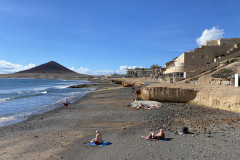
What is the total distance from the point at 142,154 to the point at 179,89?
1217cm

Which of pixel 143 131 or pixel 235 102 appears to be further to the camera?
pixel 235 102

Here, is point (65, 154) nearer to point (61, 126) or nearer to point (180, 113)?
point (61, 126)

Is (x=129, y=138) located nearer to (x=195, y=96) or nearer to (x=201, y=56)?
(x=195, y=96)

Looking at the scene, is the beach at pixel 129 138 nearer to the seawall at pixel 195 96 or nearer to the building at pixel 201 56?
the seawall at pixel 195 96

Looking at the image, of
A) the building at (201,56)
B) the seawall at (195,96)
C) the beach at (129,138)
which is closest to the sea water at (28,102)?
the beach at (129,138)

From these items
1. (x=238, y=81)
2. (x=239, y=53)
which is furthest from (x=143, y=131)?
(x=239, y=53)

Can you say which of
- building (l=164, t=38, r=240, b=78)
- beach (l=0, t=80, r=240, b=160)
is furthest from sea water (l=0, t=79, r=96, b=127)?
building (l=164, t=38, r=240, b=78)

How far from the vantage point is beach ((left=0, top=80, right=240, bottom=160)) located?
7.02 m

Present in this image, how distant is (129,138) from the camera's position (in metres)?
8.87

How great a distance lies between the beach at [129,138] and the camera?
7.02 meters

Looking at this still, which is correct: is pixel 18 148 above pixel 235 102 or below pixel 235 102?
below

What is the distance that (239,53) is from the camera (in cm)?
3575

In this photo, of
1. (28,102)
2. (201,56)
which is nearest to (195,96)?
(28,102)

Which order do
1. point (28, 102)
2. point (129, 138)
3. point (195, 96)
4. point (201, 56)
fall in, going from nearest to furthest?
point (129, 138)
point (195, 96)
point (28, 102)
point (201, 56)
